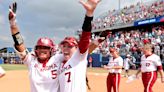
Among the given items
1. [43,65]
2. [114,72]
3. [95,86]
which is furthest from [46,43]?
[95,86]

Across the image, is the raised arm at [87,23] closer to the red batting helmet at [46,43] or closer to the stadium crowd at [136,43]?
the red batting helmet at [46,43]

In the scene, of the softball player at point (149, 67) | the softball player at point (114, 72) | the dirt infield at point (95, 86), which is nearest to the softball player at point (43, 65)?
the softball player at point (149, 67)

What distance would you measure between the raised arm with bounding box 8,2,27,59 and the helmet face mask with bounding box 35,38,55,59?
14.0 inches

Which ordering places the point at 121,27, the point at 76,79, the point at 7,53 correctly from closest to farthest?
the point at 76,79 < the point at 121,27 < the point at 7,53

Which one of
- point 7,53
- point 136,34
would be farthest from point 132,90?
Result: point 7,53

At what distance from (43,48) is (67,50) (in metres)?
0.35

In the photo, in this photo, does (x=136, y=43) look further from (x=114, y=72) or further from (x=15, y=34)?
(x=15, y=34)

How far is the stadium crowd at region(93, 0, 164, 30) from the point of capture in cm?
4388

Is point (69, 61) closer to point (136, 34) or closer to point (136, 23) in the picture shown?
point (136, 34)

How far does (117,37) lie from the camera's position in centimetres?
4597

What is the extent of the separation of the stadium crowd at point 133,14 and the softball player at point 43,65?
36916 mm

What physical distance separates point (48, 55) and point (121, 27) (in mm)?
44336

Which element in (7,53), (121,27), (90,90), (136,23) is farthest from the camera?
(7,53)

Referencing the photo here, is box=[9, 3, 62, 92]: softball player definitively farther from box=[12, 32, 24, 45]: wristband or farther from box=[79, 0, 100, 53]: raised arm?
box=[79, 0, 100, 53]: raised arm
